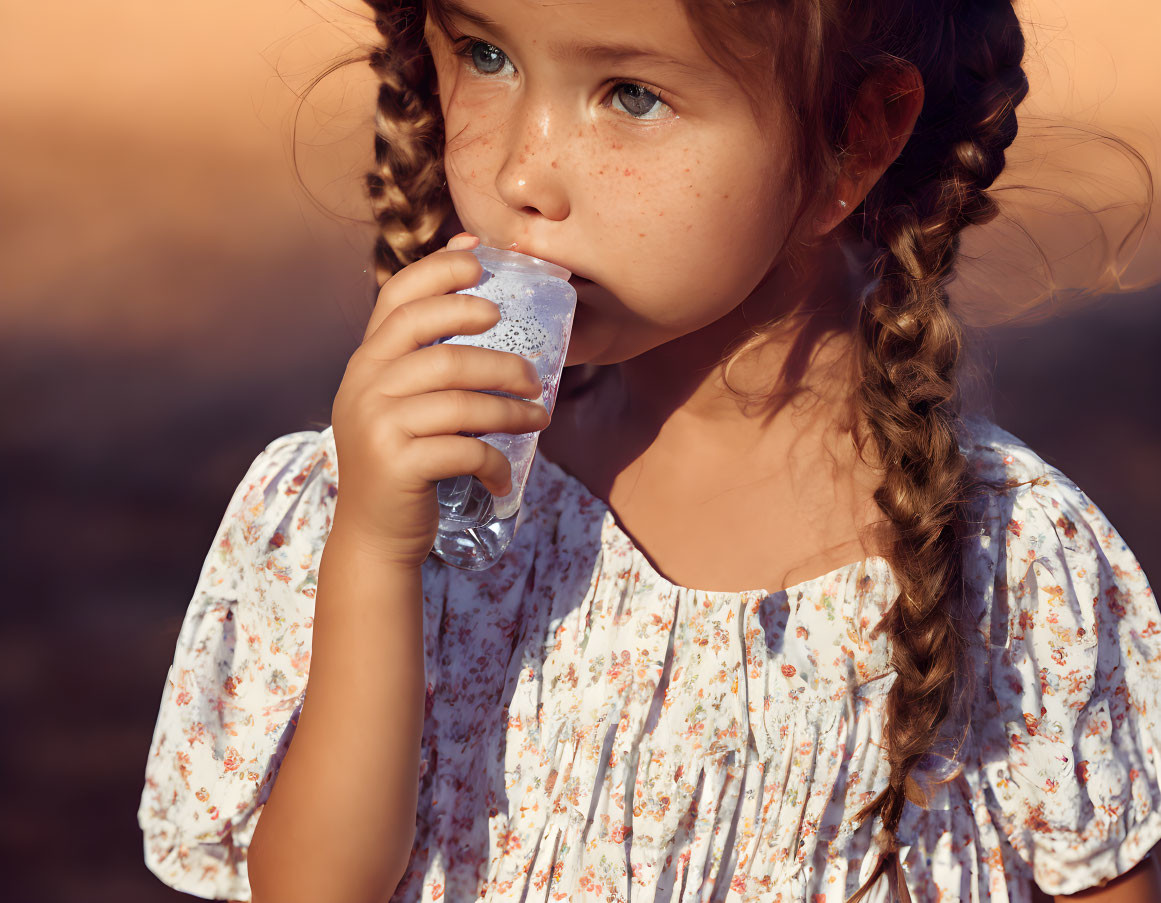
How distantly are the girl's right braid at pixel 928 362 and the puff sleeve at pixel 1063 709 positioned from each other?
0.08 meters

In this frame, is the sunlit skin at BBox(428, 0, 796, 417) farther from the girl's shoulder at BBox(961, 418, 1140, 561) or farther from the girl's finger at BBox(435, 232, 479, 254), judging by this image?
the girl's shoulder at BBox(961, 418, 1140, 561)

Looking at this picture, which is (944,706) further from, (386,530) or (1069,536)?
(386,530)

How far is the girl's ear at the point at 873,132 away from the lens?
1348 millimetres

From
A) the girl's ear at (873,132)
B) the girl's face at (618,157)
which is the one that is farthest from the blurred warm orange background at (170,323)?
the girl's face at (618,157)

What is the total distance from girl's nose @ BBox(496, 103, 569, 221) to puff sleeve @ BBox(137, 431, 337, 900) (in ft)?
1.71

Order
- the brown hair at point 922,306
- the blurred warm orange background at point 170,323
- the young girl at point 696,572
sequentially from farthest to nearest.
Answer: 1. the blurred warm orange background at point 170,323
2. the brown hair at point 922,306
3. the young girl at point 696,572

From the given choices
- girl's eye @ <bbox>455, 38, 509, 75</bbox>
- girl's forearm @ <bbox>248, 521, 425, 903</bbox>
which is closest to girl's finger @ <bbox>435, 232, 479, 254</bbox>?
girl's eye @ <bbox>455, 38, 509, 75</bbox>

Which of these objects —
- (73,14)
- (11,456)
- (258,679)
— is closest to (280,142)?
(73,14)

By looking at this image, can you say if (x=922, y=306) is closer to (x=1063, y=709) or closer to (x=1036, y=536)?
(x=1036, y=536)

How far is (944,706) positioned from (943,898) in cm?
28

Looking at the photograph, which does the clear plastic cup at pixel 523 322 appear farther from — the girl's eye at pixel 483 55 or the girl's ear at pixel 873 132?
the girl's ear at pixel 873 132

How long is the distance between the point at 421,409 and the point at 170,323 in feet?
13.4

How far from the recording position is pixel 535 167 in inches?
48.1

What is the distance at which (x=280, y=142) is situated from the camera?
6555 millimetres
